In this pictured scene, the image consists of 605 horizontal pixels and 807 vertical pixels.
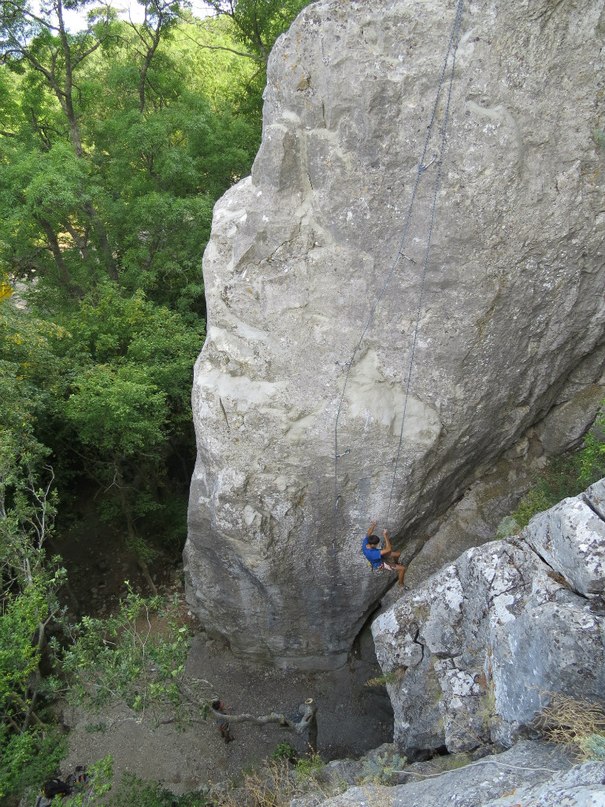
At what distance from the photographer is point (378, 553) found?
938cm

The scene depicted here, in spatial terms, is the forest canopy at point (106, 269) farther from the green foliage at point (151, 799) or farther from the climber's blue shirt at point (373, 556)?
the climber's blue shirt at point (373, 556)

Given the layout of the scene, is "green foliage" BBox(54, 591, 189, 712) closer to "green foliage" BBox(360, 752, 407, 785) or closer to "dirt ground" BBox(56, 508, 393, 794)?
"dirt ground" BBox(56, 508, 393, 794)

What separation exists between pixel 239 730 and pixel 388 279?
8.59 meters

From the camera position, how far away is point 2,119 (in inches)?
653

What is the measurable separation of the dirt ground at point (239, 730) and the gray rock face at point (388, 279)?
225 cm

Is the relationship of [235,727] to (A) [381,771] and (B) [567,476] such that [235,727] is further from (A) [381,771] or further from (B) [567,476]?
(B) [567,476]

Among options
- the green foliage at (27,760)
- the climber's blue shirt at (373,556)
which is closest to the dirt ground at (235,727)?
the green foliage at (27,760)

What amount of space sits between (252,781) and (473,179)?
8.94 metres

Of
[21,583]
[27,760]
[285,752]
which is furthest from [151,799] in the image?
[21,583]

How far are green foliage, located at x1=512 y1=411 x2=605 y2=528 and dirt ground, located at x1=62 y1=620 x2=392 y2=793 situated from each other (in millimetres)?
4685

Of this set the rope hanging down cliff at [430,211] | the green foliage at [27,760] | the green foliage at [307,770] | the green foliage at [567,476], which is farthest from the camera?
the green foliage at [567,476]

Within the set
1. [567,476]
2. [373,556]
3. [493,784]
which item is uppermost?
[567,476]

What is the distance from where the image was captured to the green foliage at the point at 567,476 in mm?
8430

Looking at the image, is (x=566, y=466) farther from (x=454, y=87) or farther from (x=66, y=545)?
(x=66, y=545)
